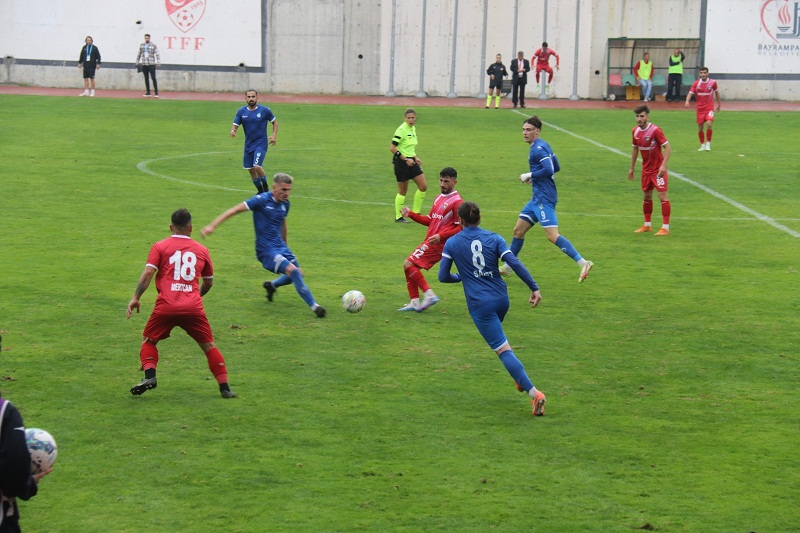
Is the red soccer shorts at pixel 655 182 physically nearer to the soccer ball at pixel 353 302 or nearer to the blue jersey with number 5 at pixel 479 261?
the soccer ball at pixel 353 302

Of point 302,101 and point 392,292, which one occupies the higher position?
point 302,101

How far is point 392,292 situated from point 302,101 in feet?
113

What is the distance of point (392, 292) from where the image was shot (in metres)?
16.0

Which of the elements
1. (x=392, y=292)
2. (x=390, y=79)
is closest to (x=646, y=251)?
(x=392, y=292)

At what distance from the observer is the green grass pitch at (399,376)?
861 cm

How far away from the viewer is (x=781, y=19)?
52.1 m

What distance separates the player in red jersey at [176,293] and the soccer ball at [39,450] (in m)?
4.83

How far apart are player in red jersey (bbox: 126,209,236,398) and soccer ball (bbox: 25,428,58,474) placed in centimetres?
483

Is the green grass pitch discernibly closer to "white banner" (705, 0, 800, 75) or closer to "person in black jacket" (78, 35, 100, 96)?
"person in black jacket" (78, 35, 100, 96)

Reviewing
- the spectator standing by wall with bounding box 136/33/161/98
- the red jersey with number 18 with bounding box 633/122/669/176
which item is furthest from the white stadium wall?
the red jersey with number 18 with bounding box 633/122/669/176

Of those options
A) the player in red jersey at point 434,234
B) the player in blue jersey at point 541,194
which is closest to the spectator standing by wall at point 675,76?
the player in blue jersey at point 541,194

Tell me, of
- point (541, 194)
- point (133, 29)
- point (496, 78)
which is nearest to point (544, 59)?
point (496, 78)

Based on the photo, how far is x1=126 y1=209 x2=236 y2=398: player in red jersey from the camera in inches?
422

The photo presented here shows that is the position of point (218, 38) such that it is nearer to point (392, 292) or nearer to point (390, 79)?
point (390, 79)
